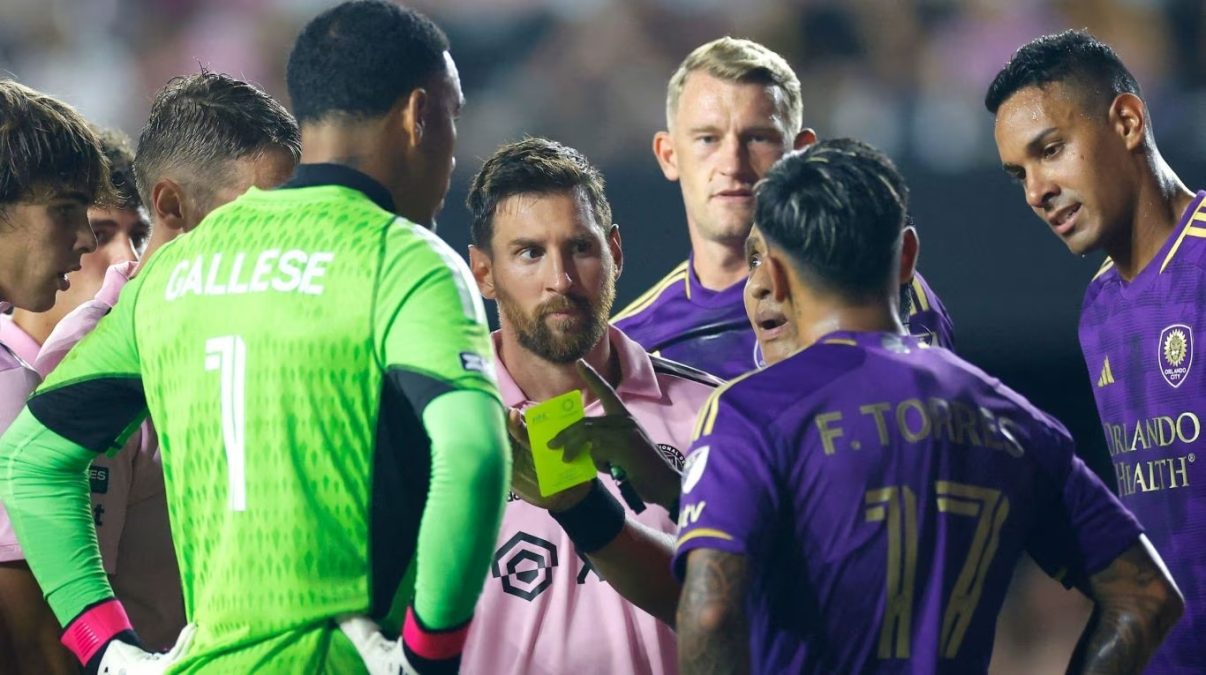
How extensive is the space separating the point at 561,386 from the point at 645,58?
5180mm

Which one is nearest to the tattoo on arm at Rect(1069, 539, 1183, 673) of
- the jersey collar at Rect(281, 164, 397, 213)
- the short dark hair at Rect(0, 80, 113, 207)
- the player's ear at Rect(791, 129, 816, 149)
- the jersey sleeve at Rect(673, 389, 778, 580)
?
the jersey sleeve at Rect(673, 389, 778, 580)

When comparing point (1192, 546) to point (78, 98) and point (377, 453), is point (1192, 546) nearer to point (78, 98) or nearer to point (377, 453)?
point (377, 453)

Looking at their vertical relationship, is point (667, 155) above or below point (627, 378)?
above

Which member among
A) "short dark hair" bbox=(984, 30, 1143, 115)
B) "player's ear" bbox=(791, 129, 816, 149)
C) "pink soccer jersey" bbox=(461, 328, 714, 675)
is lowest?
"pink soccer jersey" bbox=(461, 328, 714, 675)

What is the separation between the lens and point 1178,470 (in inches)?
166

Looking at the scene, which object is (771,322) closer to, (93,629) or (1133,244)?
(1133,244)

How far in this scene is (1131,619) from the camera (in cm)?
277

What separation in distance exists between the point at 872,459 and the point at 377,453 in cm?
83

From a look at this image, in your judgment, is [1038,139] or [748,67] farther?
[748,67]

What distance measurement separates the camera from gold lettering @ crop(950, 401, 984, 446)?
2.66 metres

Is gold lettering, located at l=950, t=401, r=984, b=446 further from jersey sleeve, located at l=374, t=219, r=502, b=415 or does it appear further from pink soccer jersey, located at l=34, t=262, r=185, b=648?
pink soccer jersey, located at l=34, t=262, r=185, b=648

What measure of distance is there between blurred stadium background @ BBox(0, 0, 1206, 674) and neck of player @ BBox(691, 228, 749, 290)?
9.69 feet

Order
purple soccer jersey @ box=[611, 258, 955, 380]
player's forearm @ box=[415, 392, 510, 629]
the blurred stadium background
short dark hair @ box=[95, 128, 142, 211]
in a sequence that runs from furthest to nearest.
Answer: the blurred stadium background, short dark hair @ box=[95, 128, 142, 211], purple soccer jersey @ box=[611, 258, 955, 380], player's forearm @ box=[415, 392, 510, 629]

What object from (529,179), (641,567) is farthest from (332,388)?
(529,179)
